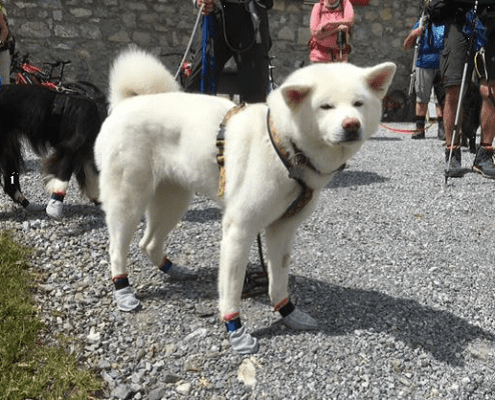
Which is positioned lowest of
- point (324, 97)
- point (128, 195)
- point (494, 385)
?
point (494, 385)

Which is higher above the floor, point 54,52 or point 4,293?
point 54,52

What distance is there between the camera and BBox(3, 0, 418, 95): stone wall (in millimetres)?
9250

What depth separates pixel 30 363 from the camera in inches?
83.4

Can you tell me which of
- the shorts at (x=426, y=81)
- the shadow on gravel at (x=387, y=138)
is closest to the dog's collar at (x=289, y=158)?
the shorts at (x=426, y=81)

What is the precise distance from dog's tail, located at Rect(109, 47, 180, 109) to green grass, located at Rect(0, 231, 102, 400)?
1.12 metres

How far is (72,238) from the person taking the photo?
3518 millimetres

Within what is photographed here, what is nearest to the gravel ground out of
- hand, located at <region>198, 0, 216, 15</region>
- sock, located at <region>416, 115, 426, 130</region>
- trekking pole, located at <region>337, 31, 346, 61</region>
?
hand, located at <region>198, 0, 216, 15</region>

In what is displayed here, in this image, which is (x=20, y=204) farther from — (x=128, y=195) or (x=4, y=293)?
(x=128, y=195)

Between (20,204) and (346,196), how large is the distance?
9.03 feet

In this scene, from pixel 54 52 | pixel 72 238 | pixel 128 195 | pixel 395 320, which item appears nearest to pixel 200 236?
pixel 72 238

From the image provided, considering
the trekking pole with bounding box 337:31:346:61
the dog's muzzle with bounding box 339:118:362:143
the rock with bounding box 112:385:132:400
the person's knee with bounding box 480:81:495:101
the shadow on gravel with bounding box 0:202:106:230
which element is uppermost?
the trekking pole with bounding box 337:31:346:61

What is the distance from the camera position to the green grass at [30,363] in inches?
77.2

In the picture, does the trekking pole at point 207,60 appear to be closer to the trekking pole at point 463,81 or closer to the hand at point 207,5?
the hand at point 207,5

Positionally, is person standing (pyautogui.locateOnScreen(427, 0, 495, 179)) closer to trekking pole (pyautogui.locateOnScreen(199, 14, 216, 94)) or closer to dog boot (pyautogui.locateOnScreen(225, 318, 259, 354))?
trekking pole (pyautogui.locateOnScreen(199, 14, 216, 94))
